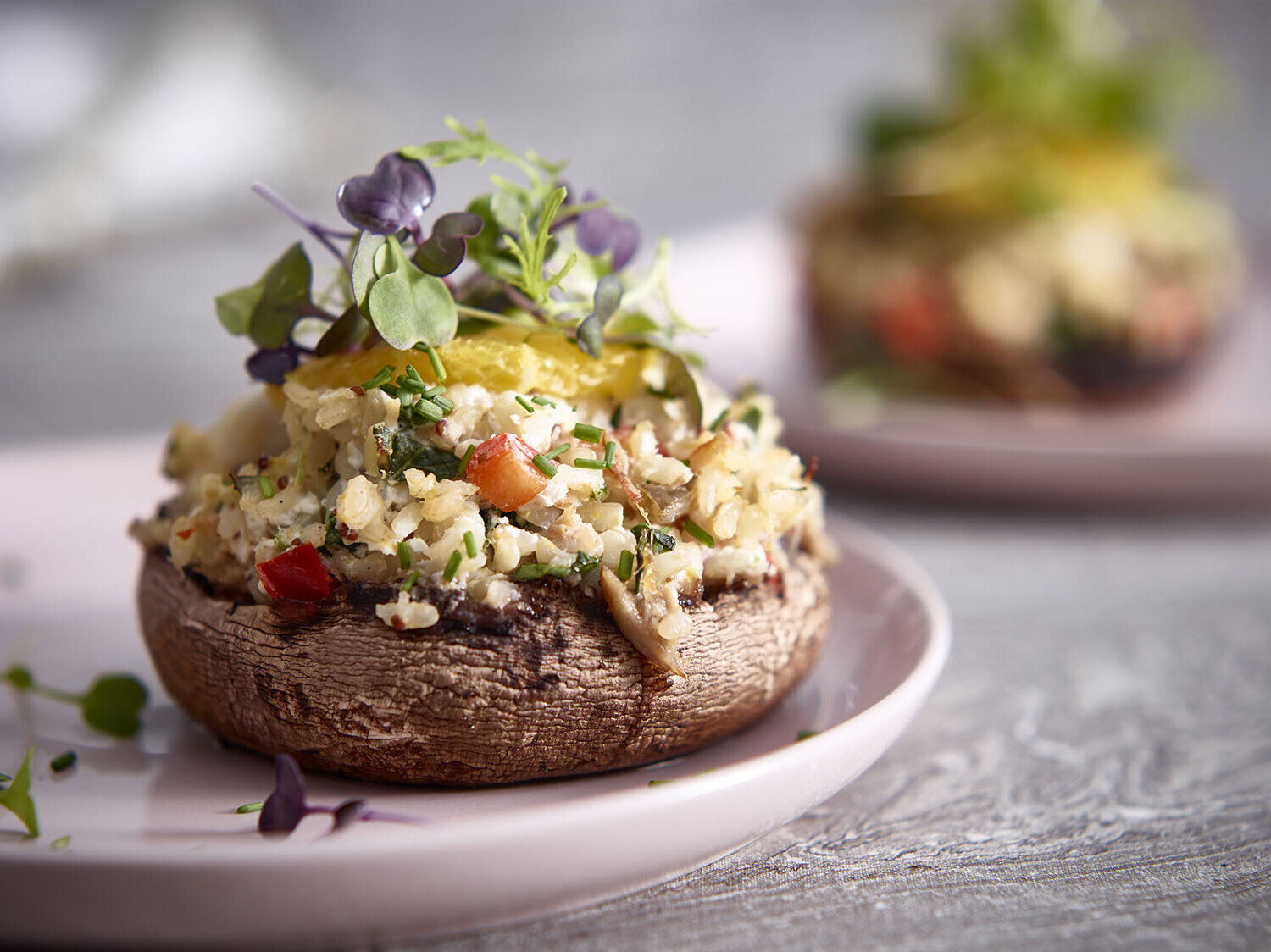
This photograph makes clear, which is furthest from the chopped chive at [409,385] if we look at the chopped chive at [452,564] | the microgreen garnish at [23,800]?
the microgreen garnish at [23,800]

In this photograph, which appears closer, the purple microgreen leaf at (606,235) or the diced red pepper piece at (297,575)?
the diced red pepper piece at (297,575)

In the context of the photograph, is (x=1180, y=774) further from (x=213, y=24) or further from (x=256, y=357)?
(x=213, y=24)

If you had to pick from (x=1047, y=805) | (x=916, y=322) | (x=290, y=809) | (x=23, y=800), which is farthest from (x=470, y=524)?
(x=916, y=322)

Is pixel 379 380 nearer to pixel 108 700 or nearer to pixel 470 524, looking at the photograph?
pixel 470 524

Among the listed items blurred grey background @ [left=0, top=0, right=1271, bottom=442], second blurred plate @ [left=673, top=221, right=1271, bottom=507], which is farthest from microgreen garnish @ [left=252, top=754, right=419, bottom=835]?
blurred grey background @ [left=0, top=0, right=1271, bottom=442]

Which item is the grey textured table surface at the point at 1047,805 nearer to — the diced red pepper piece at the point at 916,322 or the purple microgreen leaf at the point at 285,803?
the purple microgreen leaf at the point at 285,803

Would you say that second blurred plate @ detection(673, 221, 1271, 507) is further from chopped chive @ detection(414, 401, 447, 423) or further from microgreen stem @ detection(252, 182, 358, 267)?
chopped chive @ detection(414, 401, 447, 423)
